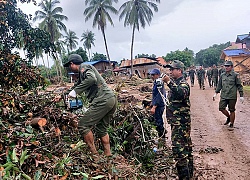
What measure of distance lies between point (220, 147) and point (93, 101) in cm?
306

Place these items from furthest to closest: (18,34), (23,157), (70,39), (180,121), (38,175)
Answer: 1. (70,39)
2. (18,34)
3. (180,121)
4. (23,157)
5. (38,175)

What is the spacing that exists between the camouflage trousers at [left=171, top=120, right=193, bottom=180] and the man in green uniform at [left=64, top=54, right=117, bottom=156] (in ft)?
3.26

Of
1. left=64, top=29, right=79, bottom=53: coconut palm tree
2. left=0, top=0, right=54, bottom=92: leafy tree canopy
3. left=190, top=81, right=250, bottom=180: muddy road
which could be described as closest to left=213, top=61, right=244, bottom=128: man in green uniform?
left=190, top=81, right=250, bottom=180: muddy road

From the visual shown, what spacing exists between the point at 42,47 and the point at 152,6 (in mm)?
28794

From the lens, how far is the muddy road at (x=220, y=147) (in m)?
3.81

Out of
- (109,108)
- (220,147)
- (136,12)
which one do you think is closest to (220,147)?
(220,147)

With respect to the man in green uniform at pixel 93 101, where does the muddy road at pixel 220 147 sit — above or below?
below

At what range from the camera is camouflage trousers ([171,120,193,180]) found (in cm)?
342

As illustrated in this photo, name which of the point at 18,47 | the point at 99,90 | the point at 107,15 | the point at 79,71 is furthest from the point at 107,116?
the point at 107,15

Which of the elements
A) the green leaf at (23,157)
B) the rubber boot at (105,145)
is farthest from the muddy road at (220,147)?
the green leaf at (23,157)

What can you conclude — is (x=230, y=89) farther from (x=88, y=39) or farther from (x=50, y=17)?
(x=88, y=39)

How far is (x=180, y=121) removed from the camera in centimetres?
357

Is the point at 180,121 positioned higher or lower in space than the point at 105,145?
higher

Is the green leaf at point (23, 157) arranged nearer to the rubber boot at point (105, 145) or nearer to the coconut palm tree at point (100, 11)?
the rubber boot at point (105, 145)
